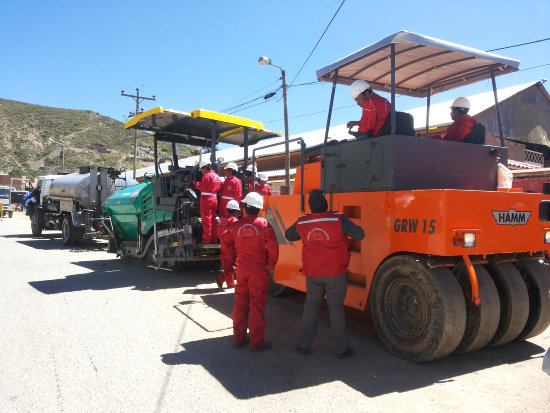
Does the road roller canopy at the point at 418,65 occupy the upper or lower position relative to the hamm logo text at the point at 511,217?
upper

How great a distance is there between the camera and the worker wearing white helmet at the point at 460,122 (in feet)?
16.1

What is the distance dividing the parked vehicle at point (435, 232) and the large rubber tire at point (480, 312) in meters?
0.01

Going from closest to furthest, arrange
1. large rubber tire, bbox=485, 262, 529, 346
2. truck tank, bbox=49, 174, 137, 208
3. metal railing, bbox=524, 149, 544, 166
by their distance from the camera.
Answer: large rubber tire, bbox=485, 262, 529, 346 → truck tank, bbox=49, 174, 137, 208 → metal railing, bbox=524, 149, 544, 166

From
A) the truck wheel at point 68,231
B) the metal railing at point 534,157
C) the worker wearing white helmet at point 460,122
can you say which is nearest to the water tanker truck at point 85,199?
the truck wheel at point 68,231

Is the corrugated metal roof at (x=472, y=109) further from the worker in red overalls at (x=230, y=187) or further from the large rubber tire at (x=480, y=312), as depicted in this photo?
the large rubber tire at (x=480, y=312)

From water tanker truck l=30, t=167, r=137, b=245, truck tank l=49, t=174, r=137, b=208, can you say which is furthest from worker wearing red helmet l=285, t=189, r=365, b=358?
truck tank l=49, t=174, r=137, b=208

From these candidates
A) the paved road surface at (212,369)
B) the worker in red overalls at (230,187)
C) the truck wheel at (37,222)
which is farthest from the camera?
the truck wheel at (37,222)

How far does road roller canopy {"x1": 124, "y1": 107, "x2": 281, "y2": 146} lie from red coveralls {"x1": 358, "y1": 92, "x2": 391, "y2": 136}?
13.2 feet

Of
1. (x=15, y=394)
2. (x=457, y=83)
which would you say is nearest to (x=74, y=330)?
(x=15, y=394)

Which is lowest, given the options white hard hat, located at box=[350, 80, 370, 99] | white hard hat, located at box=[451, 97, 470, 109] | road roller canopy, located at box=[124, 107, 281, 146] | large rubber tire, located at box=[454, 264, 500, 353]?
large rubber tire, located at box=[454, 264, 500, 353]

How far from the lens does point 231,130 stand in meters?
9.05

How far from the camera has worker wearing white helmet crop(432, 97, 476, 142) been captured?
492 cm

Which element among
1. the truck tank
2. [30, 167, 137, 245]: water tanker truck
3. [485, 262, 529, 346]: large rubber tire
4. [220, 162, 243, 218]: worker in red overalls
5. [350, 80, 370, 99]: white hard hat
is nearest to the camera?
[485, 262, 529, 346]: large rubber tire

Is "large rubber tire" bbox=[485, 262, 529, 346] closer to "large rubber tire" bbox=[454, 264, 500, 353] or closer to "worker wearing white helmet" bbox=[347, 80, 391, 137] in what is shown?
"large rubber tire" bbox=[454, 264, 500, 353]
